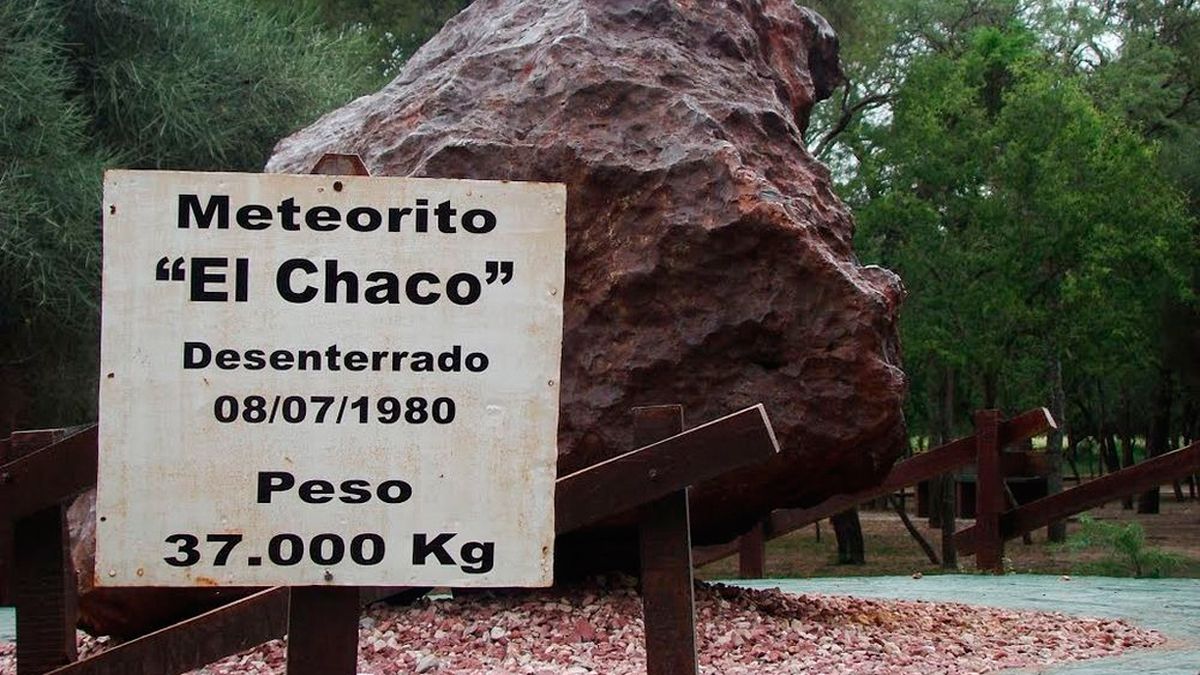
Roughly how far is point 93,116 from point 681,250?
34.9 ft

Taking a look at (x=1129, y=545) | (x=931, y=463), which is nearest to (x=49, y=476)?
(x=931, y=463)

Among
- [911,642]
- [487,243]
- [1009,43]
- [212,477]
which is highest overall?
[1009,43]

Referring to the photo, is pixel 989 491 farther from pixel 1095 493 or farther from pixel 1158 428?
pixel 1158 428

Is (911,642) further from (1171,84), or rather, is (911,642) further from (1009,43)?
(1171,84)

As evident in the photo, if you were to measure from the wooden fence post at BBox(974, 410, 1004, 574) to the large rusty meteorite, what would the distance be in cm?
500

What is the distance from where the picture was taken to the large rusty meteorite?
22.0ft

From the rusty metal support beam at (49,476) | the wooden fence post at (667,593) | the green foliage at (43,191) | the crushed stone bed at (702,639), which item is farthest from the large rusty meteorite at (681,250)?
the green foliage at (43,191)

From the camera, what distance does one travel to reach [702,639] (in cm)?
663

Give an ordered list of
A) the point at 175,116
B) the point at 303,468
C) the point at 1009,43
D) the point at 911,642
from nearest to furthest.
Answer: the point at 303,468 < the point at 911,642 < the point at 175,116 < the point at 1009,43

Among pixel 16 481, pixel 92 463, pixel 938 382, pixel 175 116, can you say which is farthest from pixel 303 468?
pixel 938 382

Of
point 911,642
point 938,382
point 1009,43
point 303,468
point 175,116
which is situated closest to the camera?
point 303,468

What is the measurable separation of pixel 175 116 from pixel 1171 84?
16635 mm

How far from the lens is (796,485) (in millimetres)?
7223

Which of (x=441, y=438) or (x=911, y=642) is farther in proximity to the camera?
(x=911, y=642)
